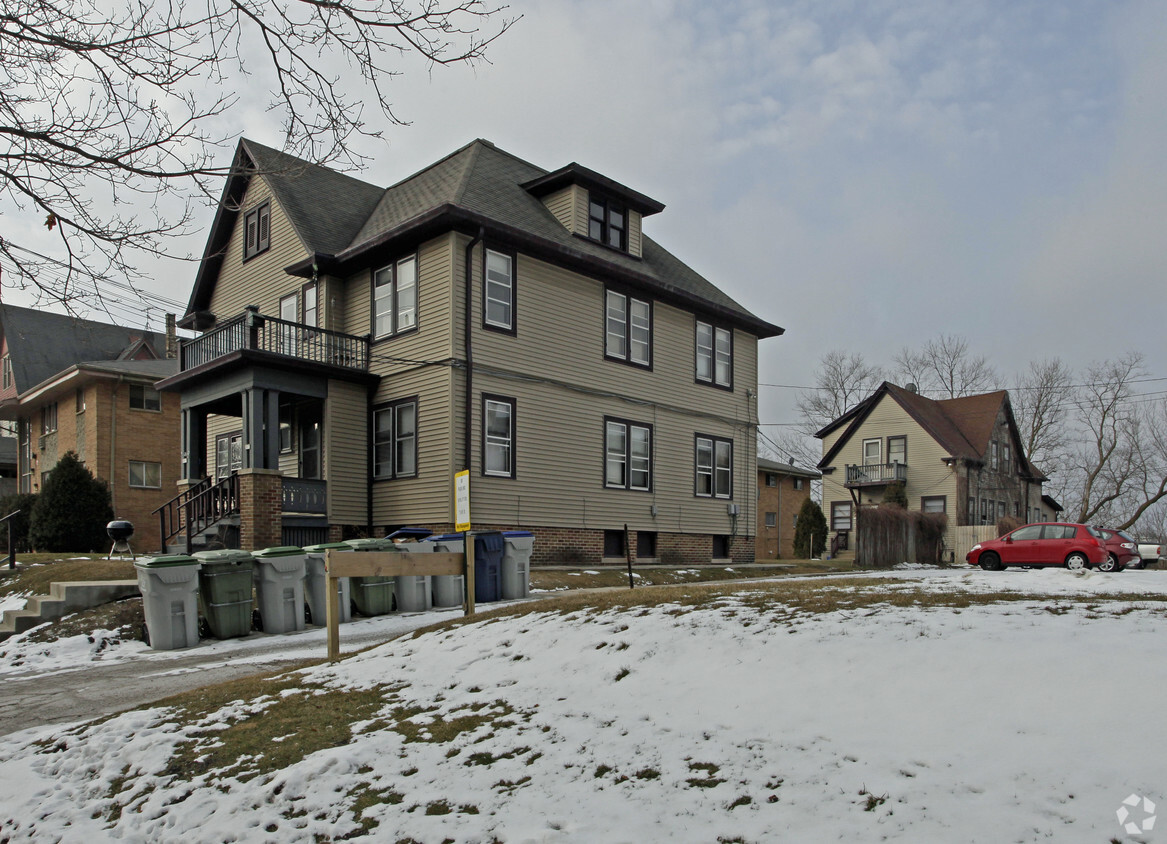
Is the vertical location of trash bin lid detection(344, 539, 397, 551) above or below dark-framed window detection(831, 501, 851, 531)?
above

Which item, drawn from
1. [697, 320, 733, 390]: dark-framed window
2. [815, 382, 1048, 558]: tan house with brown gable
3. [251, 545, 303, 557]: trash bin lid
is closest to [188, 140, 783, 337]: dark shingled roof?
[697, 320, 733, 390]: dark-framed window

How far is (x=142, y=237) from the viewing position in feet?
24.6

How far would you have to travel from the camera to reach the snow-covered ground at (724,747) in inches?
162

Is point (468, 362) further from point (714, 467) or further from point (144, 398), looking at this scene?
point (144, 398)

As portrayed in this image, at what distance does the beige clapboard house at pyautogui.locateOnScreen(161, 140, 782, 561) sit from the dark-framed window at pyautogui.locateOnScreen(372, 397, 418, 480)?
5 cm

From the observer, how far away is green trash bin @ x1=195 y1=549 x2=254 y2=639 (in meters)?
13.0

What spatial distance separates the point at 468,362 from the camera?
19922mm

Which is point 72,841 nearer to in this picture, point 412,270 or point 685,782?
point 685,782

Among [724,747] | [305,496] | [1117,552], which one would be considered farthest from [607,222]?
[724,747]

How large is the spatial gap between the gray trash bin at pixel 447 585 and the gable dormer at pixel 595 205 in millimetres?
10566

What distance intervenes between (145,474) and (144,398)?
2.54m

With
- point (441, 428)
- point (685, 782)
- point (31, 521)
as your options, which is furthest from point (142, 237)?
point (31, 521)

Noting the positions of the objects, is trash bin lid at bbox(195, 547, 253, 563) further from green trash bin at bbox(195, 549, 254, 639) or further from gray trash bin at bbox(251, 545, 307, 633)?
gray trash bin at bbox(251, 545, 307, 633)

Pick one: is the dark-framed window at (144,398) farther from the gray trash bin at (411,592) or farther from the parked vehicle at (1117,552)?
the parked vehicle at (1117,552)
